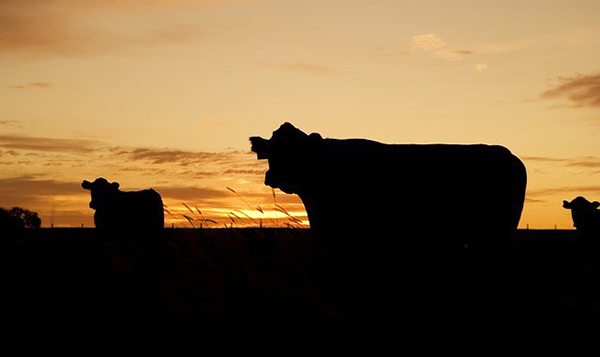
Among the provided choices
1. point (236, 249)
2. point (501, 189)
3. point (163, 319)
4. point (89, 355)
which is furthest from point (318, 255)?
point (501, 189)

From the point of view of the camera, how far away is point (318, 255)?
9406mm

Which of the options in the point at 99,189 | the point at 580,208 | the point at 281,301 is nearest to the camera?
the point at 281,301

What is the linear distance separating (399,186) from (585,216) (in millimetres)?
14399

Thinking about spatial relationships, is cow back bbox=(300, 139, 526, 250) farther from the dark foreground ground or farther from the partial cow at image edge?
the partial cow at image edge

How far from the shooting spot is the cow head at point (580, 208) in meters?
26.2

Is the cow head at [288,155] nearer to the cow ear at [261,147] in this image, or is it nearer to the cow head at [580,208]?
the cow ear at [261,147]

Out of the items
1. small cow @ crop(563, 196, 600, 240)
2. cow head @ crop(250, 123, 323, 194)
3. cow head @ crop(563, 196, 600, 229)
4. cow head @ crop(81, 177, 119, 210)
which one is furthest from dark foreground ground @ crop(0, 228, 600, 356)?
cow head @ crop(81, 177, 119, 210)

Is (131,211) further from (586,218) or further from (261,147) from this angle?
(586,218)

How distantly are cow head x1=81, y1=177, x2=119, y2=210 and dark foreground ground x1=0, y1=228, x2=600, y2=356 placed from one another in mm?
17358

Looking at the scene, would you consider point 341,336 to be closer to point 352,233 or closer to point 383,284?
point 383,284

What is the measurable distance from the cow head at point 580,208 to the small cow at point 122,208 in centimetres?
1480

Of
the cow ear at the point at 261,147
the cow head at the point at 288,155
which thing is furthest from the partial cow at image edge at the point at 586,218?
the cow ear at the point at 261,147

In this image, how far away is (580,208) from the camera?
26.5m

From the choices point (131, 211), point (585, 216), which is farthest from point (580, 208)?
point (131, 211)
